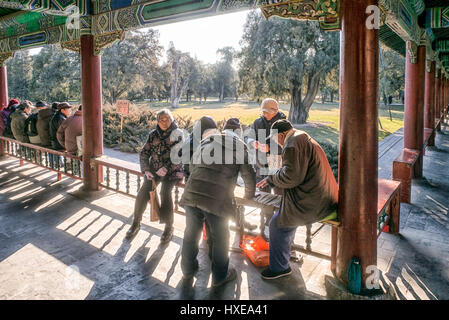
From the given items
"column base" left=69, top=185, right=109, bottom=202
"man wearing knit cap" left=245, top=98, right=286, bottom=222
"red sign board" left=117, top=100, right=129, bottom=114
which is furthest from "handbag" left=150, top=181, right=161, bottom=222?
"red sign board" left=117, top=100, right=129, bottom=114

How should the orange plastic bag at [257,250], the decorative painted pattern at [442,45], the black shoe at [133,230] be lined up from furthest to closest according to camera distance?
1. the decorative painted pattern at [442,45]
2. the black shoe at [133,230]
3. the orange plastic bag at [257,250]

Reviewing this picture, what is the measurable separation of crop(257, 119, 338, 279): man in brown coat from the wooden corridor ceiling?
126 cm

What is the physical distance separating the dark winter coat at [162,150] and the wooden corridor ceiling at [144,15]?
1.88m

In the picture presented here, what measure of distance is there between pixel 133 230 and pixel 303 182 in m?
2.63

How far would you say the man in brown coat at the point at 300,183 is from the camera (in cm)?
328

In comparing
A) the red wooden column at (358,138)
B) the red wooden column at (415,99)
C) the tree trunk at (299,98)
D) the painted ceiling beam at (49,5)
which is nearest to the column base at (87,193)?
the painted ceiling beam at (49,5)

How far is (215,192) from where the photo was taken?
3434 mm

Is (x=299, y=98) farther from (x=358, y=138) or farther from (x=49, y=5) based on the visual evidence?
(x=358, y=138)

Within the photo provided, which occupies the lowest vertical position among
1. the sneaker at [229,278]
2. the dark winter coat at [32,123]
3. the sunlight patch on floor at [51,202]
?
the sneaker at [229,278]

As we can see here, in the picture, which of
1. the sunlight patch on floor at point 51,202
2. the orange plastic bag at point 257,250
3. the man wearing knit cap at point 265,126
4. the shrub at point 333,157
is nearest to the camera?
the orange plastic bag at point 257,250

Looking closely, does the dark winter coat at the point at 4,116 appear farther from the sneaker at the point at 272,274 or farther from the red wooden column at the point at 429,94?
the red wooden column at the point at 429,94
